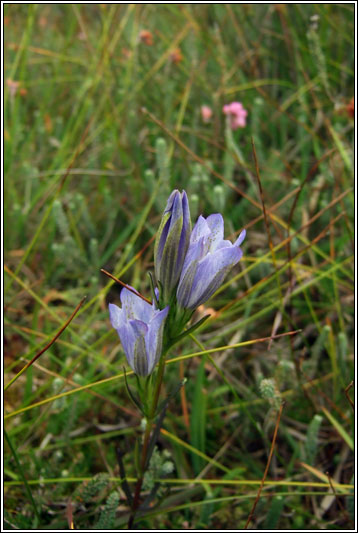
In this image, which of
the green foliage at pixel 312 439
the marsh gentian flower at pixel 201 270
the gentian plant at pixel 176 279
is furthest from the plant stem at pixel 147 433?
the green foliage at pixel 312 439

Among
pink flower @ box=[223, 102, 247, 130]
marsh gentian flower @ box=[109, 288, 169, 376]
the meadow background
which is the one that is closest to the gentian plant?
marsh gentian flower @ box=[109, 288, 169, 376]

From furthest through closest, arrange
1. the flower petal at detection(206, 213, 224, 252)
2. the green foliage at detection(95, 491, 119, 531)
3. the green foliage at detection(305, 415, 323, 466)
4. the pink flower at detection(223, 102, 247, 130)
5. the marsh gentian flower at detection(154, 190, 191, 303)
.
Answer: the pink flower at detection(223, 102, 247, 130)
the green foliage at detection(305, 415, 323, 466)
the green foliage at detection(95, 491, 119, 531)
the flower petal at detection(206, 213, 224, 252)
the marsh gentian flower at detection(154, 190, 191, 303)

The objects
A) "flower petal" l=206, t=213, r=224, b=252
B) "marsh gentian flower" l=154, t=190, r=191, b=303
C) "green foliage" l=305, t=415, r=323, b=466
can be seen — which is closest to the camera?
"marsh gentian flower" l=154, t=190, r=191, b=303

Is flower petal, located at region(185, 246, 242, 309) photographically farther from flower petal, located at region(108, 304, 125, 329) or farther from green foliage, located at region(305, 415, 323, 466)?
green foliage, located at region(305, 415, 323, 466)

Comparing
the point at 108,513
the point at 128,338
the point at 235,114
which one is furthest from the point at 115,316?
the point at 235,114

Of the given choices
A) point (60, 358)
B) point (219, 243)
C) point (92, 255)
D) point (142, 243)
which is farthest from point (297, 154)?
point (219, 243)

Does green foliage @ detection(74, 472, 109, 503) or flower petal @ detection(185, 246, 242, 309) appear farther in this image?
green foliage @ detection(74, 472, 109, 503)
